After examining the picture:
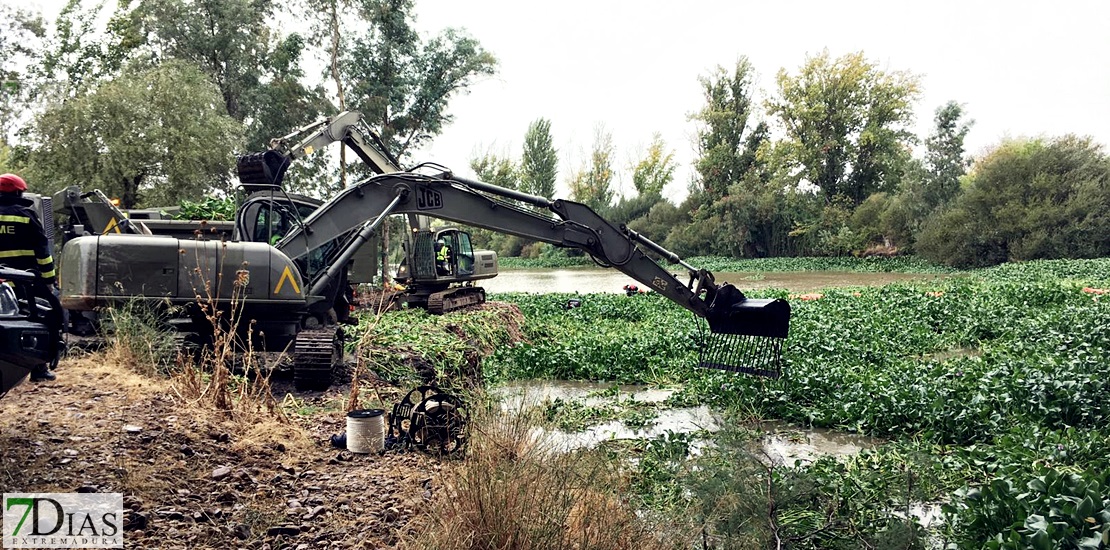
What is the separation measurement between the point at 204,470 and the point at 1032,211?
42.1 meters

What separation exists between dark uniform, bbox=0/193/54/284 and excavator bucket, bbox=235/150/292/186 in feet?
14.1

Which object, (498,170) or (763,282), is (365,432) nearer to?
(763,282)

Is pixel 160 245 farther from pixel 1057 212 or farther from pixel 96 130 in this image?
pixel 1057 212

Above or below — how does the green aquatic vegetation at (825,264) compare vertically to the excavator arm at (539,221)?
below

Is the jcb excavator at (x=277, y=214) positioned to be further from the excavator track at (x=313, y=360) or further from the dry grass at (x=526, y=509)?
the dry grass at (x=526, y=509)

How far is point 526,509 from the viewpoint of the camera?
367 centimetres

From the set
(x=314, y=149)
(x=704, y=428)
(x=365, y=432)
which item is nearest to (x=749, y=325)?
(x=704, y=428)

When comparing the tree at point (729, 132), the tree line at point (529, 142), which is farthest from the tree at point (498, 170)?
the tree at point (729, 132)

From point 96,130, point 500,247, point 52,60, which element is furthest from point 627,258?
point 500,247

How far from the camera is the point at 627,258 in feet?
29.3

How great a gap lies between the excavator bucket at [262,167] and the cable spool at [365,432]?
5.66 metres

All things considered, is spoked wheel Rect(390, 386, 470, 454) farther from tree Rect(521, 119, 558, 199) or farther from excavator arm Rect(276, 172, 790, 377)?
tree Rect(521, 119, 558, 199)

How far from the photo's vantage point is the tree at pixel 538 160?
60.4m
